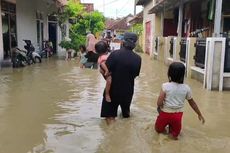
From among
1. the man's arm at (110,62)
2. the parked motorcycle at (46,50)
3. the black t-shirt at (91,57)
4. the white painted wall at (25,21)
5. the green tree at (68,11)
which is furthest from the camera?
the green tree at (68,11)

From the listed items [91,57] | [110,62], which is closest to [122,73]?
[110,62]

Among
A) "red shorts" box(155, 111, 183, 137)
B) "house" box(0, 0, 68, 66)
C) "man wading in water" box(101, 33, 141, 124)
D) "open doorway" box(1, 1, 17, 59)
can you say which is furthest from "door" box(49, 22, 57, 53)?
"red shorts" box(155, 111, 183, 137)

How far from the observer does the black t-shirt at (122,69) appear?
5.88 m

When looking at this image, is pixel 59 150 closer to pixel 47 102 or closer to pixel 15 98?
pixel 47 102

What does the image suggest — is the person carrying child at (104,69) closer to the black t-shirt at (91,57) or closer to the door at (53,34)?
the black t-shirt at (91,57)

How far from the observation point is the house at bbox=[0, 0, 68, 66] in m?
16.2

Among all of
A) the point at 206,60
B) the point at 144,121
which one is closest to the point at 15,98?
the point at 144,121

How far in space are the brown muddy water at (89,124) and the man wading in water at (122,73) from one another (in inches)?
12.3

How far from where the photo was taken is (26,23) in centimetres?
1930

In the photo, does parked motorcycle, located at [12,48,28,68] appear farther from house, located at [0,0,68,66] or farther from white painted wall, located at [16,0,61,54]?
white painted wall, located at [16,0,61,54]

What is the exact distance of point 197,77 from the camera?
38.0 feet

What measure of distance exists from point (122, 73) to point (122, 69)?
0.07 m

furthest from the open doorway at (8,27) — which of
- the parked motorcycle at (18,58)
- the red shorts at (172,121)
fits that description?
the red shorts at (172,121)

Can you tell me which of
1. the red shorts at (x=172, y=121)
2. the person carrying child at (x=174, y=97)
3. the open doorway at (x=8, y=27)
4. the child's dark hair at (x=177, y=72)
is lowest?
Result: the red shorts at (x=172, y=121)
